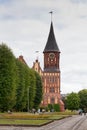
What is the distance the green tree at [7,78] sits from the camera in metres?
99.2

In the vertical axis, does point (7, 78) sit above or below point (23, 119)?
above

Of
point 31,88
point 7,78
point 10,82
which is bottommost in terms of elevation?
point 10,82

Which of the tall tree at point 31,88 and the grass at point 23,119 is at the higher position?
the tall tree at point 31,88

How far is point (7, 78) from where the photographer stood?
100562 millimetres

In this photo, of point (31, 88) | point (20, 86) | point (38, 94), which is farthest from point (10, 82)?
point (38, 94)

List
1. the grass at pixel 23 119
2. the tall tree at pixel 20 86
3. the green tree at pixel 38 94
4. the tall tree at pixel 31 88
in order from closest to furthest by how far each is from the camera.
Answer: the grass at pixel 23 119 → the tall tree at pixel 20 86 → the tall tree at pixel 31 88 → the green tree at pixel 38 94

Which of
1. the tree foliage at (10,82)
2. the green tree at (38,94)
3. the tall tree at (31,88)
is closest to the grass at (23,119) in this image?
the tree foliage at (10,82)

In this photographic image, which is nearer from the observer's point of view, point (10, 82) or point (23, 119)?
point (23, 119)

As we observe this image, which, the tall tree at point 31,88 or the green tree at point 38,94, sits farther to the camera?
the green tree at point 38,94

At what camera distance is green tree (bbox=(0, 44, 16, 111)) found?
99188 millimetres

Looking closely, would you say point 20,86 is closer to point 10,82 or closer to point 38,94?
point 10,82

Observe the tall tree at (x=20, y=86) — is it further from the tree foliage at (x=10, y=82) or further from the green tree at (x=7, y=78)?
the green tree at (x=7, y=78)

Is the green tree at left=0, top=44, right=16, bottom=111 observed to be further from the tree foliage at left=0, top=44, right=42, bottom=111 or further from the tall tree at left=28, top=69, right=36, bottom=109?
the tall tree at left=28, top=69, right=36, bottom=109

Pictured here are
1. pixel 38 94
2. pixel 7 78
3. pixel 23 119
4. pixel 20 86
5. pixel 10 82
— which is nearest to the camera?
pixel 23 119
